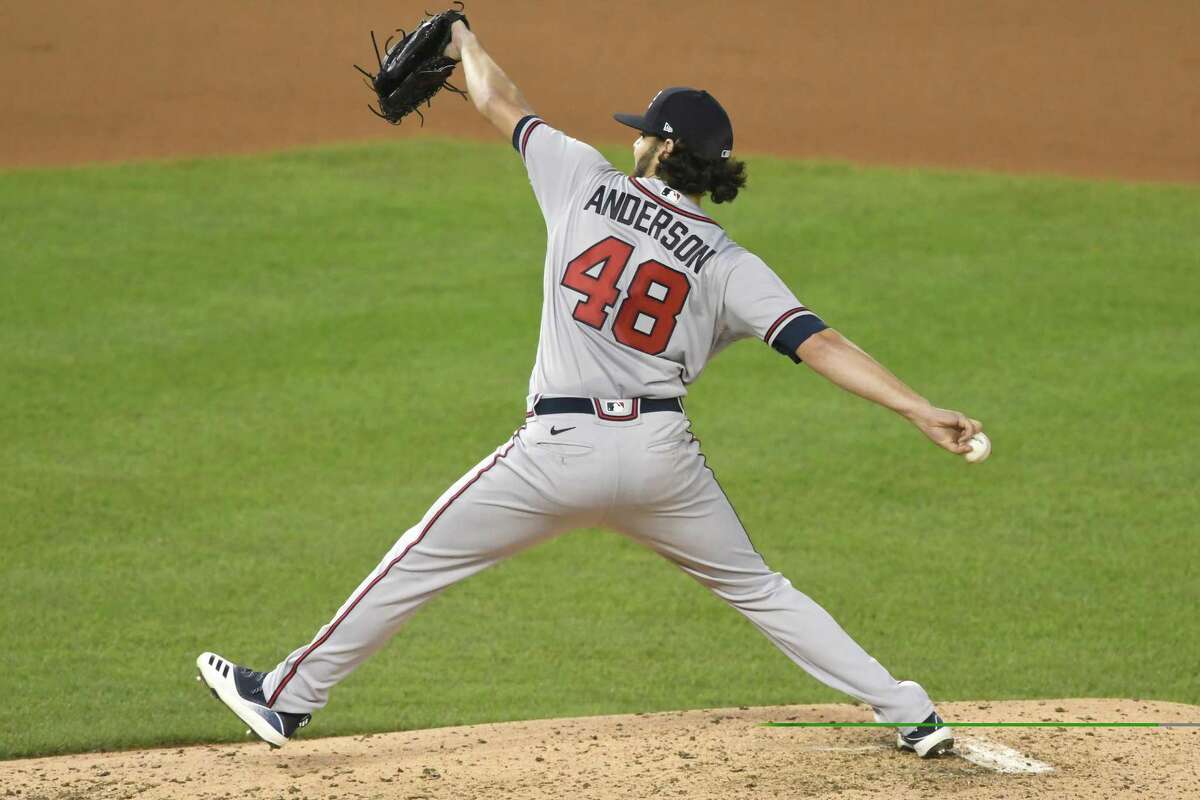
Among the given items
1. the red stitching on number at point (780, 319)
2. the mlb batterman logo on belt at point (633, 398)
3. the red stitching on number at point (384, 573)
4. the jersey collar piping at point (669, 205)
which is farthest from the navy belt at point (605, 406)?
the jersey collar piping at point (669, 205)

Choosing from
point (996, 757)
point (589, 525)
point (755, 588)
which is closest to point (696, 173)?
point (589, 525)

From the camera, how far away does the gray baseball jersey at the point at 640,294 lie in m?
3.81

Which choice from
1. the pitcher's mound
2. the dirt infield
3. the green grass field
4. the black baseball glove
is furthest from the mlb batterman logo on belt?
the dirt infield

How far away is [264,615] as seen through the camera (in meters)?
5.89

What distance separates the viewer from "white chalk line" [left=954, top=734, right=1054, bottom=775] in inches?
161

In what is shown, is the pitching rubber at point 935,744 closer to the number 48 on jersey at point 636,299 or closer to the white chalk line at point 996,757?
the white chalk line at point 996,757

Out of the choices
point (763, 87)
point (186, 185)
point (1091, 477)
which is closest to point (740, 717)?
point (1091, 477)

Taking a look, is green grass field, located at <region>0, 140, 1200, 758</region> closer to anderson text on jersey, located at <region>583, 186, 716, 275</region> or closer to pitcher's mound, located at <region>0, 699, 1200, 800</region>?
pitcher's mound, located at <region>0, 699, 1200, 800</region>

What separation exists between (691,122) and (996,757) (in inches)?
73.8

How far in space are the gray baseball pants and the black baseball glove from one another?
113 cm

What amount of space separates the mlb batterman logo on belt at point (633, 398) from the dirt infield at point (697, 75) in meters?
9.55

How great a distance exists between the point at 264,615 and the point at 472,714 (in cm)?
116

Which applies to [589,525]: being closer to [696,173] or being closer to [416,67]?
[696,173]

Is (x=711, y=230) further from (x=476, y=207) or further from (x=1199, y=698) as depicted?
(x=476, y=207)
